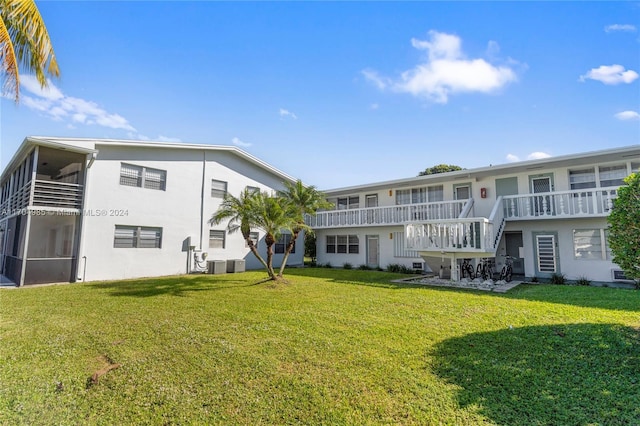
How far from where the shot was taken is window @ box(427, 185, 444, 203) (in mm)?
17281

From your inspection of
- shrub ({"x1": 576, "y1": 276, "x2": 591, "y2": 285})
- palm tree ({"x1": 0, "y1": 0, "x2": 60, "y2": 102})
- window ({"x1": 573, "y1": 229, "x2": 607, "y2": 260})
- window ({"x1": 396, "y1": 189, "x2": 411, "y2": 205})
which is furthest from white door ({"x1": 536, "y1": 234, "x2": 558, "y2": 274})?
palm tree ({"x1": 0, "y1": 0, "x2": 60, "y2": 102})

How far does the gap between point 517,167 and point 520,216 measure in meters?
2.24

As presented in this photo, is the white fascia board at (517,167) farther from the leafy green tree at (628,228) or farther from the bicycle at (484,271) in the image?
the leafy green tree at (628,228)

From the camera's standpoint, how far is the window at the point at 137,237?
46.4 ft

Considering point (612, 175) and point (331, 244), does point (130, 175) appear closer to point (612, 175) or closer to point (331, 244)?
point (331, 244)

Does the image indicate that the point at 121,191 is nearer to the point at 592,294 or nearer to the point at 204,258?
the point at 204,258

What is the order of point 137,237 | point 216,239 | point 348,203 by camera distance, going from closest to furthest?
1. point 137,237
2. point 216,239
3. point 348,203

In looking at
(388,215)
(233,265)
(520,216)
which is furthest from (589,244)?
(233,265)

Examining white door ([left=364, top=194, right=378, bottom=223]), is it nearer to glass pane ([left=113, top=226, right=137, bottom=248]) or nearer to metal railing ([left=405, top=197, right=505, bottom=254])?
metal railing ([left=405, top=197, right=505, bottom=254])

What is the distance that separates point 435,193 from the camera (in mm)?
17516

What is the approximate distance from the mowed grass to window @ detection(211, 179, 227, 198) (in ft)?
32.9

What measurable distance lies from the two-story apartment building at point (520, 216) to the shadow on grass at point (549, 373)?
6.21 meters

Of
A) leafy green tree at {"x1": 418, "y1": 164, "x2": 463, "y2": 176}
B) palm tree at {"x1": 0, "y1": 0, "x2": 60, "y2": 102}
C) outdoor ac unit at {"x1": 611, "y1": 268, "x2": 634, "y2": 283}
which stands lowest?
outdoor ac unit at {"x1": 611, "y1": 268, "x2": 634, "y2": 283}

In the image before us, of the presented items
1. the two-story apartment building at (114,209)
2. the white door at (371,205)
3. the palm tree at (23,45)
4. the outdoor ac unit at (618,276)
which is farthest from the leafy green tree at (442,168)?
the palm tree at (23,45)
